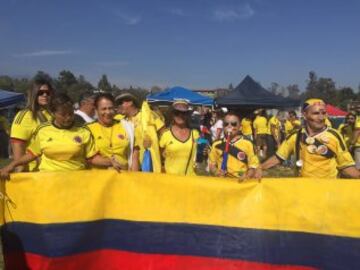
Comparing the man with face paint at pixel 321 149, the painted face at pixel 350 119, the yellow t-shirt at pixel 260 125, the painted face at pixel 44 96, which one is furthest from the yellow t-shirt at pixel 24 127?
the yellow t-shirt at pixel 260 125

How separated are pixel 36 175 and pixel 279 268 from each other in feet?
7.99

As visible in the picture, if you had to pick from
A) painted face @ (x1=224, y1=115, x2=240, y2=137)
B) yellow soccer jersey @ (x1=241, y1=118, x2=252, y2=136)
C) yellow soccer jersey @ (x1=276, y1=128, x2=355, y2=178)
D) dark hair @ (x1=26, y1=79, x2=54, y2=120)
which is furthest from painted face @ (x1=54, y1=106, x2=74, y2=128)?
yellow soccer jersey @ (x1=241, y1=118, x2=252, y2=136)

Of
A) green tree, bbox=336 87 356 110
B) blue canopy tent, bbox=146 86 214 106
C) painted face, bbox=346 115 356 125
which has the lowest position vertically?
painted face, bbox=346 115 356 125

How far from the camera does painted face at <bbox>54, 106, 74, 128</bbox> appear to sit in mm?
5020

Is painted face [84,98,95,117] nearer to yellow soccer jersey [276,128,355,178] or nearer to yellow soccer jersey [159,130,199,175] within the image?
yellow soccer jersey [159,130,199,175]

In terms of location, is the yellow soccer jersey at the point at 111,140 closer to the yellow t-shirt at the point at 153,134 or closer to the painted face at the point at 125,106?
the yellow t-shirt at the point at 153,134

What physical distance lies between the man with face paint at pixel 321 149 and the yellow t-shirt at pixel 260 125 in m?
14.9

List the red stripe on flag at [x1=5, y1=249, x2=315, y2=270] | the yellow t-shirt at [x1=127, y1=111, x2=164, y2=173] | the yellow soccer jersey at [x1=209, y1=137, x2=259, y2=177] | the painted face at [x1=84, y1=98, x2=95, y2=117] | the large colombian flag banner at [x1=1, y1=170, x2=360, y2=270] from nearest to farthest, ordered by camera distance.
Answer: the large colombian flag banner at [x1=1, y1=170, x2=360, y2=270]
the red stripe on flag at [x1=5, y1=249, x2=315, y2=270]
the yellow soccer jersey at [x1=209, y1=137, x2=259, y2=177]
the yellow t-shirt at [x1=127, y1=111, x2=164, y2=173]
the painted face at [x1=84, y1=98, x2=95, y2=117]

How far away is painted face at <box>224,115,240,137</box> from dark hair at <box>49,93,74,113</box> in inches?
68.1

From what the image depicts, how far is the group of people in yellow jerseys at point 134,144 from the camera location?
5.11 metres

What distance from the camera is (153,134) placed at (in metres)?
6.75

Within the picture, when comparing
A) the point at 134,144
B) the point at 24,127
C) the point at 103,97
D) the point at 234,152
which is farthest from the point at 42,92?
the point at 234,152

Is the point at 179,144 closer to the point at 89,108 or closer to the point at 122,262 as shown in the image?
the point at 122,262

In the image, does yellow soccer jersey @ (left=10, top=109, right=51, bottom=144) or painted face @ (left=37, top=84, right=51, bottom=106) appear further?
painted face @ (left=37, top=84, right=51, bottom=106)
